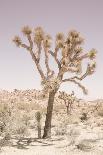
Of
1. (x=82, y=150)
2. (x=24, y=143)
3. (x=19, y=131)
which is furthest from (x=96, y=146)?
(x=19, y=131)

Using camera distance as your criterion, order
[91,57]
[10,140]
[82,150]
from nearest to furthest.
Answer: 1. [82,150]
2. [10,140]
3. [91,57]

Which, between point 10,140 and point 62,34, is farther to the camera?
point 62,34

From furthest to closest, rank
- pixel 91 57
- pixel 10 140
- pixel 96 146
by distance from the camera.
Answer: pixel 91 57 → pixel 10 140 → pixel 96 146

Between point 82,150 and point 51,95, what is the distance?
3.34m

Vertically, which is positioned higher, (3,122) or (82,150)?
(3,122)

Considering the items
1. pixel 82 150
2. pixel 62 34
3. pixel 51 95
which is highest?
pixel 62 34

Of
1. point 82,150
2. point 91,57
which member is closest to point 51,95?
point 91,57

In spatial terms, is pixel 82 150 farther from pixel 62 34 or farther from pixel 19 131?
pixel 62 34

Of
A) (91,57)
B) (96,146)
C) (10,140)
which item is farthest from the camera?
(91,57)

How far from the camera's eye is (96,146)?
35.8ft

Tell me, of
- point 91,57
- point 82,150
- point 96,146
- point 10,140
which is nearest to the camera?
point 82,150

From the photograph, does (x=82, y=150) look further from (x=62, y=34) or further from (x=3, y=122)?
(x=62, y=34)

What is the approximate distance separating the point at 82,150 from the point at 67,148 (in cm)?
59

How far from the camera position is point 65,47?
1246 cm
